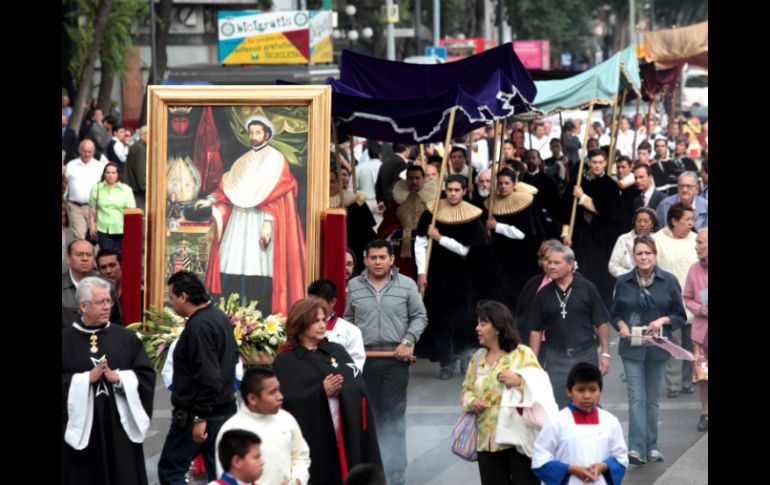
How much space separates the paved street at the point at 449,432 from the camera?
10180mm

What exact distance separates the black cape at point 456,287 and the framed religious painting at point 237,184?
9.25 ft

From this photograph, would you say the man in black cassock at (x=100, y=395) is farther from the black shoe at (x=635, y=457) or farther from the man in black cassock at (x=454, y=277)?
the man in black cassock at (x=454, y=277)

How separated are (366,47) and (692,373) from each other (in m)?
39.6

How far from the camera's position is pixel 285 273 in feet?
34.6

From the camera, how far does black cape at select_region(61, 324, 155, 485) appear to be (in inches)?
325

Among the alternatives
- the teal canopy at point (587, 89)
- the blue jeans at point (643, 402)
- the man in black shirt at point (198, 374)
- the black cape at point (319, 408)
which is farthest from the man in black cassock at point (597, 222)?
the black cape at point (319, 408)

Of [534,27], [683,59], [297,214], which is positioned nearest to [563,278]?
[297,214]

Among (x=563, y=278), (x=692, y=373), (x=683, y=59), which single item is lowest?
(x=692, y=373)

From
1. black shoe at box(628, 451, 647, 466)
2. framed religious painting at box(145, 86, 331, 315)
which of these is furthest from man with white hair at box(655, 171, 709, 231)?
framed religious painting at box(145, 86, 331, 315)

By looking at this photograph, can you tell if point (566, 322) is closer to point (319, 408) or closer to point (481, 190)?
point (319, 408)

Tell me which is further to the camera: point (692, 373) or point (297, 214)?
point (692, 373)
